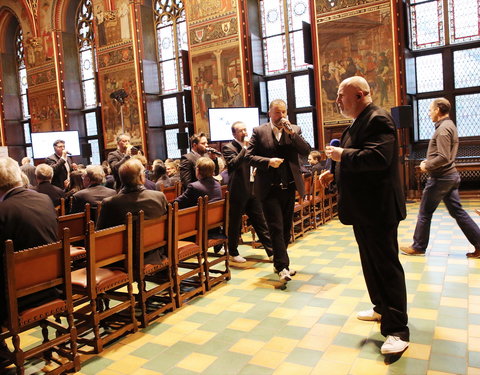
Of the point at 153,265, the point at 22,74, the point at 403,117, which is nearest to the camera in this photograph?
the point at 153,265

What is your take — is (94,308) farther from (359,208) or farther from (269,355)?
(359,208)

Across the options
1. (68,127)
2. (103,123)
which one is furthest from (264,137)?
(68,127)

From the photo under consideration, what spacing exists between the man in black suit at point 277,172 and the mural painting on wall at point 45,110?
43.5 ft

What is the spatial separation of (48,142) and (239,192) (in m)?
6.25

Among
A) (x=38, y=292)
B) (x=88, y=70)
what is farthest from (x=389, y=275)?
(x=88, y=70)

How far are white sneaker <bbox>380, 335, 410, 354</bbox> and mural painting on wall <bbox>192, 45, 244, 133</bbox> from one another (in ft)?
31.0

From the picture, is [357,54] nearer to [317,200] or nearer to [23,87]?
[317,200]

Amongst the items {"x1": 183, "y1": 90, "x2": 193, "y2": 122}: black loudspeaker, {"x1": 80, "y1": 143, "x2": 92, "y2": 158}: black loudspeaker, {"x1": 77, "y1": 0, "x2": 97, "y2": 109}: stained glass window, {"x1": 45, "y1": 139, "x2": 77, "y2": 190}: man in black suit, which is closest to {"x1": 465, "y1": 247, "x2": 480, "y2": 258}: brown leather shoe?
{"x1": 45, "y1": 139, "x2": 77, "y2": 190}: man in black suit

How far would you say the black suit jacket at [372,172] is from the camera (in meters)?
2.75

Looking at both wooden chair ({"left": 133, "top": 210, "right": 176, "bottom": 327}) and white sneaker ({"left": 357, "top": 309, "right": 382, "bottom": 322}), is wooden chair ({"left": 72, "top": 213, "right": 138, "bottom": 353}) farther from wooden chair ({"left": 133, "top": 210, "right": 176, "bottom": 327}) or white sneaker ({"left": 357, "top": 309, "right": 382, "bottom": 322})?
white sneaker ({"left": 357, "top": 309, "right": 382, "bottom": 322})

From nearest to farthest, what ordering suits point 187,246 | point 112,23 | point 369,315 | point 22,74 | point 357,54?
point 369,315, point 187,246, point 357,54, point 112,23, point 22,74

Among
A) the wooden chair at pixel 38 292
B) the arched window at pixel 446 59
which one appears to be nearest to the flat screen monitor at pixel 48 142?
the wooden chair at pixel 38 292

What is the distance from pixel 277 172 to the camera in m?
4.39

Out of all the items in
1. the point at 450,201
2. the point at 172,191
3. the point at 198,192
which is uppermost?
the point at 198,192
